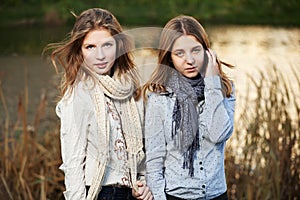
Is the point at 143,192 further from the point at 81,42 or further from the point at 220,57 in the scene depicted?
the point at 220,57

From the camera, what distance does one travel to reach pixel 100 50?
6.56 feet

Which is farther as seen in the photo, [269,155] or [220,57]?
[220,57]

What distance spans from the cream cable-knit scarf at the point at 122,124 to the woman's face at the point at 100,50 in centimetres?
3

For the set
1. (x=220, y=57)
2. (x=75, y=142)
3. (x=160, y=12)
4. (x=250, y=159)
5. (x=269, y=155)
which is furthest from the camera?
(x=160, y=12)

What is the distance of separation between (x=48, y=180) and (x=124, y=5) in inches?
294

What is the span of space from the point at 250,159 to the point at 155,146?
1.61 metres

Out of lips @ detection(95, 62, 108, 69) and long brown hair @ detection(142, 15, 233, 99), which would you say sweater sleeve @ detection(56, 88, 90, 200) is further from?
long brown hair @ detection(142, 15, 233, 99)

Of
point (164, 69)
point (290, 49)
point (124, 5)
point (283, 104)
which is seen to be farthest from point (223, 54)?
point (164, 69)

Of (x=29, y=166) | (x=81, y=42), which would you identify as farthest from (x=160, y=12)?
(x=81, y=42)

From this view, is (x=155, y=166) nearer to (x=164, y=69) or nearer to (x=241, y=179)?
(x=164, y=69)

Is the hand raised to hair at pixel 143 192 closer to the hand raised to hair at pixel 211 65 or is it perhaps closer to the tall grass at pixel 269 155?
the hand raised to hair at pixel 211 65

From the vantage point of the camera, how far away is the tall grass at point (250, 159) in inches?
131

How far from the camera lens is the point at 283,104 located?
3.42 metres

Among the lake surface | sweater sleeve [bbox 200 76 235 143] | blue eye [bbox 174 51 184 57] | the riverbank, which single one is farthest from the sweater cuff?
the riverbank
